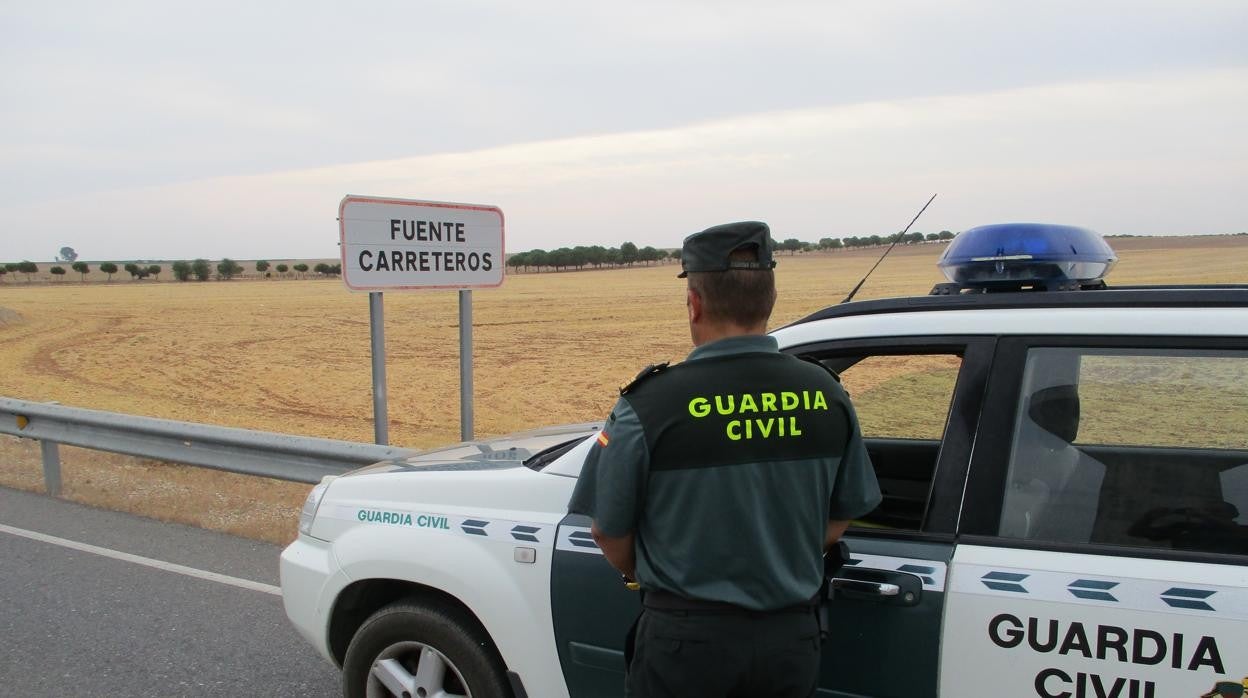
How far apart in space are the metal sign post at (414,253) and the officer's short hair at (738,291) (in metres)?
4.99

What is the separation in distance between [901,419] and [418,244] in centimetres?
535

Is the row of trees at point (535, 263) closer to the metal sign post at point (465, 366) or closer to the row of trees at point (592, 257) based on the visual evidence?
the row of trees at point (592, 257)

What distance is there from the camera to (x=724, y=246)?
198 centimetres

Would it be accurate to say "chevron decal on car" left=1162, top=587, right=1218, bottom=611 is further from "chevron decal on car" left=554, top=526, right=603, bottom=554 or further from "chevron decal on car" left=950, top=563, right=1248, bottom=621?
"chevron decal on car" left=554, top=526, right=603, bottom=554

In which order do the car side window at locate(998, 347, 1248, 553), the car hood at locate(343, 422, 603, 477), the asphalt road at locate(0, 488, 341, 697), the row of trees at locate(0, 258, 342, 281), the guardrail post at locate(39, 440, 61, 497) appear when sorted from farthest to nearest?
1. the row of trees at locate(0, 258, 342, 281)
2. the guardrail post at locate(39, 440, 61, 497)
3. the asphalt road at locate(0, 488, 341, 697)
4. the car hood at locate(343, 422, 603, 477)
5. the car side window at locate(998, 347, 1248, 553)

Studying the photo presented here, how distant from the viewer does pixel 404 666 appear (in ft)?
10.5

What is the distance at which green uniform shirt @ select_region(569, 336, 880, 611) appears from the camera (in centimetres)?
194

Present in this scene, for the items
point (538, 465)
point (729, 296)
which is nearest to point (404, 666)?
point (538, 465)

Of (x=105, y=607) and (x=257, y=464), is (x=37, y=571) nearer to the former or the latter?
(x=105, y=607)

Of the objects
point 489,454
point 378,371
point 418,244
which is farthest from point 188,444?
point 489,454

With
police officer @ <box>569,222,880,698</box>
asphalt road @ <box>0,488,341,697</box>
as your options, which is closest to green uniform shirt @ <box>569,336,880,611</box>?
police officer @ <box>569,222,880,698</box>

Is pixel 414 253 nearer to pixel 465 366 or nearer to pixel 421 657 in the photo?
pixel 465 366

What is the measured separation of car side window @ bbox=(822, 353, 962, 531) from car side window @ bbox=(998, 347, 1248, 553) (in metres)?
0.24

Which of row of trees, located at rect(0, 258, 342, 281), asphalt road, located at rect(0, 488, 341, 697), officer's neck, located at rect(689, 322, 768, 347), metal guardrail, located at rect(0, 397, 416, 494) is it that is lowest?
row of trees, located at rect(0, 258, 342, 281)
